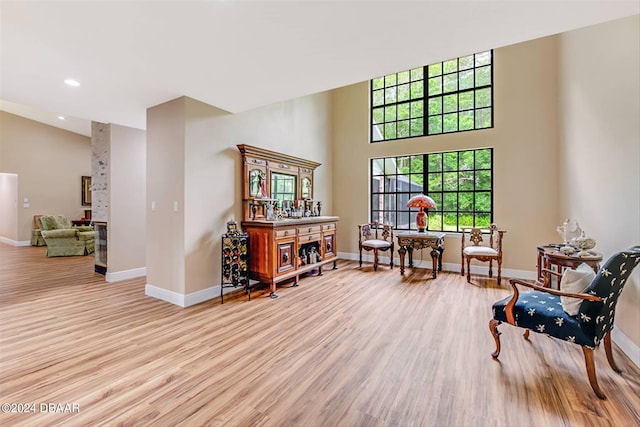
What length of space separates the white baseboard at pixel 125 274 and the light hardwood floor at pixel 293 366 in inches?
33.8

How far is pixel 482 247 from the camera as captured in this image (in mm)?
4434

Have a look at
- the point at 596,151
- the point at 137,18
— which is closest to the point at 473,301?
the point at 596,151

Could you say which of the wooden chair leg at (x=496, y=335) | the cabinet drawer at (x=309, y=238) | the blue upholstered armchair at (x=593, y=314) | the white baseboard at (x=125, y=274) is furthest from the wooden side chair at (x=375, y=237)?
the white baseboard at (x=125, y=274)

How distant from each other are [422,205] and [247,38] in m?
3.78

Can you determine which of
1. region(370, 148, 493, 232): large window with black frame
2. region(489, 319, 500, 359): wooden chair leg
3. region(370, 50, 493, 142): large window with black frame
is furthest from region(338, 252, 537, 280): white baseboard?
region(489, 319, 500, 359): wooden chair leg

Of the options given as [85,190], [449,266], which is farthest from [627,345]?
[85,190]

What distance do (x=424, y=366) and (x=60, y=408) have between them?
7.79 ft

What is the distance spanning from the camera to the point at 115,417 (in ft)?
5.08

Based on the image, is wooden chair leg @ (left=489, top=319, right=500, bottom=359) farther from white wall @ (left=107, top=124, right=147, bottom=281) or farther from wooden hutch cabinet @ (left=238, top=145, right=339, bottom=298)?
white wall @ (left=107, top=124, right=147, bottom=281)

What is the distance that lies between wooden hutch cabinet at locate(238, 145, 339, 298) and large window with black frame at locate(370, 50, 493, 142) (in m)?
2.08

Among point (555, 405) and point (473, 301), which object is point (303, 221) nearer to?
point (473, 301)

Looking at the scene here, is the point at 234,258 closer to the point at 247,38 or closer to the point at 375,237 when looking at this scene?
the point at 247,38

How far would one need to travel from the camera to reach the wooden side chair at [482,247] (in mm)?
4215

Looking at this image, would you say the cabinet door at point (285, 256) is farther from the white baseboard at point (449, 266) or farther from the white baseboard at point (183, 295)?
the white baseboard at point (449, 266)
